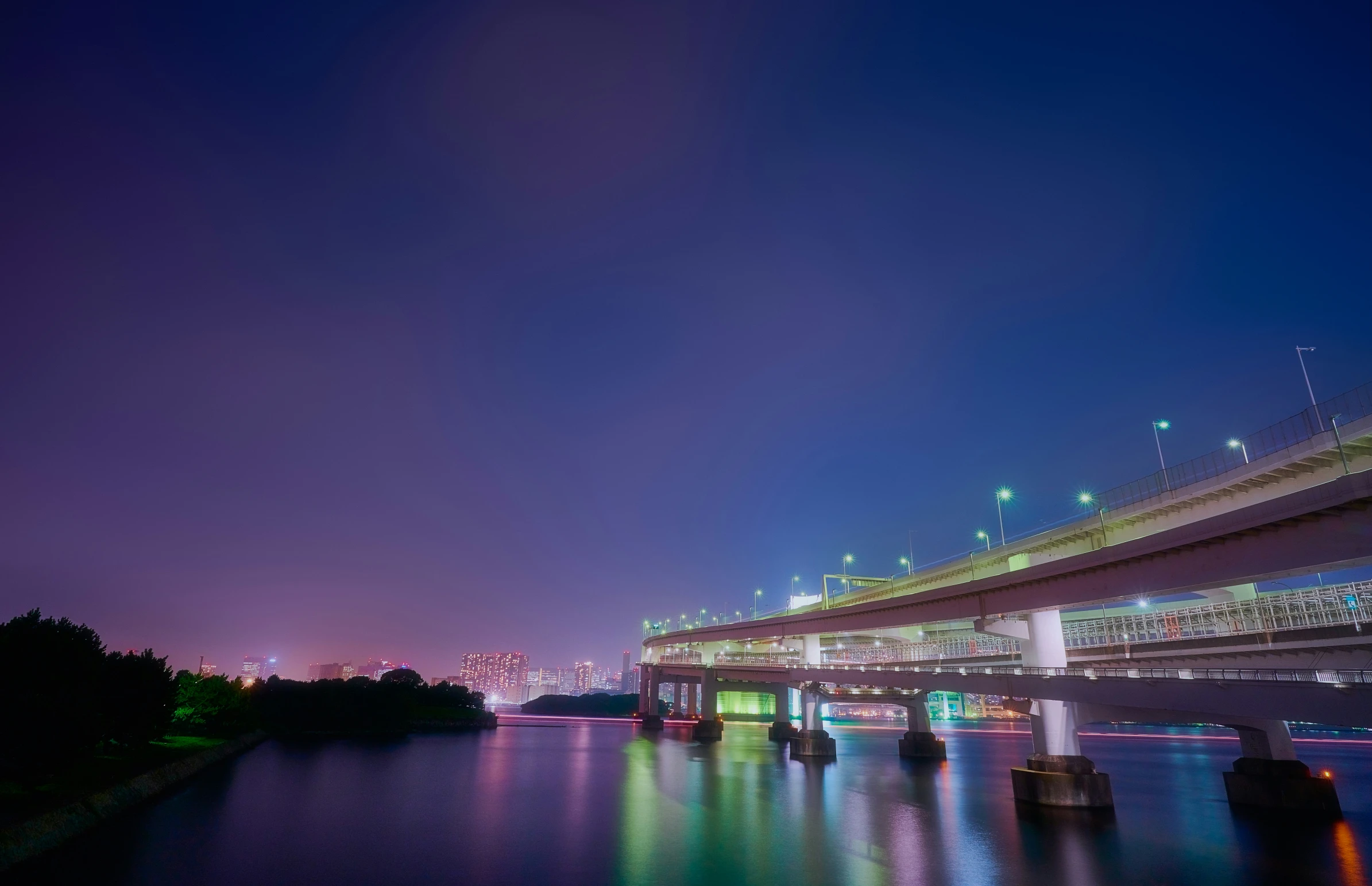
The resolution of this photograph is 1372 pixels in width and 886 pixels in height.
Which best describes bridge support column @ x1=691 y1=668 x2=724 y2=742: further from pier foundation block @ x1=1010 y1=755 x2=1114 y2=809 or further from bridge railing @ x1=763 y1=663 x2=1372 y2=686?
pier foundation block @ x1=1010 y1=755 x2=1114 y2=809

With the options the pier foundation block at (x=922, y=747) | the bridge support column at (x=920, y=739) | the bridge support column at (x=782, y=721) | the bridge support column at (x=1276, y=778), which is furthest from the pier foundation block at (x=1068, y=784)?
the bridge support column at (x=782, y=721)

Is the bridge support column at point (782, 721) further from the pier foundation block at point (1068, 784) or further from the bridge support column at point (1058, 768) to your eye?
the pier foundation block at point (1068, 784)

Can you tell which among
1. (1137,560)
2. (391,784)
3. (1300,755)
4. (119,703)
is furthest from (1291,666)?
(1300,755)

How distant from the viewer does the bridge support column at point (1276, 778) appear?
3984cm

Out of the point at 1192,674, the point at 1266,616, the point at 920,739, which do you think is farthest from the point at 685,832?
the point at 920,739

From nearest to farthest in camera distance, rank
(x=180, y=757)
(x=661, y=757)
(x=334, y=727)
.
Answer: (x=180, y=757) < (x=661, y=757) < (x=334, y=727)

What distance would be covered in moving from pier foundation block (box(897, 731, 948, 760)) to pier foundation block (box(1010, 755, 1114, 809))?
4049 centimetres

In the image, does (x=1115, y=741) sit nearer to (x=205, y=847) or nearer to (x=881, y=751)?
(x=881, y=751)

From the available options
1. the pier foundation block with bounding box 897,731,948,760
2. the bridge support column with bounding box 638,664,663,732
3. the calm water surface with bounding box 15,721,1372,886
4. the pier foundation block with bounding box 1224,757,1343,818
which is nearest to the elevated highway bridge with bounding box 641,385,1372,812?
the pier foundation block with bounding box 1224,757,1343,818

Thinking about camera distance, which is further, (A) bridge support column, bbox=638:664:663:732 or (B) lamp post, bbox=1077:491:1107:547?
(A) bridge support column, bbox=638:664:663:732

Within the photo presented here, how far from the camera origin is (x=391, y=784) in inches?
2157

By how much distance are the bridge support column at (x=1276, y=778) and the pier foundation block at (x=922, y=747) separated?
37.9 metres

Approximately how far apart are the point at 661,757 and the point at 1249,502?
2502 inches

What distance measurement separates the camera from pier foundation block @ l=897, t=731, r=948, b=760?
7881cm
